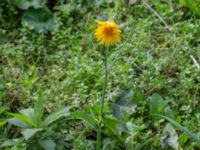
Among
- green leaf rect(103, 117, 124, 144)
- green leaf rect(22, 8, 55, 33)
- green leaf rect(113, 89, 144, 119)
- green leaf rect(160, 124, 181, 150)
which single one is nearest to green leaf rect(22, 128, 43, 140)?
green leaf rect(103, 117, 124, 144)

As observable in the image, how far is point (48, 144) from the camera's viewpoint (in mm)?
1891

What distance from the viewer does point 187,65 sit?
2.44 meters

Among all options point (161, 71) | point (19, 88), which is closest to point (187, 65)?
point (161, 71)

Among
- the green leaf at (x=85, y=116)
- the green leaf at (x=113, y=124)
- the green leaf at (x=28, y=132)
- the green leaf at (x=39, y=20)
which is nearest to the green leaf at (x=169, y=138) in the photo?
the green leaf at (x=113, y=124)

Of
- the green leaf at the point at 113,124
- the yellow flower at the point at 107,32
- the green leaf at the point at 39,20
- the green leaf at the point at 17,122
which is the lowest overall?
the green leaf at the point at 113,124

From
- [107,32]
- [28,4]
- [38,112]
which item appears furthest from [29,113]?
[28,4]

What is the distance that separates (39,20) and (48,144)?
120 cm

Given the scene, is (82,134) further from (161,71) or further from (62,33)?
(62,33)

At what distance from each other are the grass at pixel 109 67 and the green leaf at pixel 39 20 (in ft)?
0.15

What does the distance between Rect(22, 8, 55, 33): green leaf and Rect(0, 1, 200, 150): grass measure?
0.15ft

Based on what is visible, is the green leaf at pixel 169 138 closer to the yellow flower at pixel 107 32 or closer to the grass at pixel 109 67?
the grass at pixel 109 67

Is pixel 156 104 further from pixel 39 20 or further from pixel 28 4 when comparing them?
pixel 28 4

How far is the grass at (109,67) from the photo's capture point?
207cm

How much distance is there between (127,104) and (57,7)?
1.08 m
